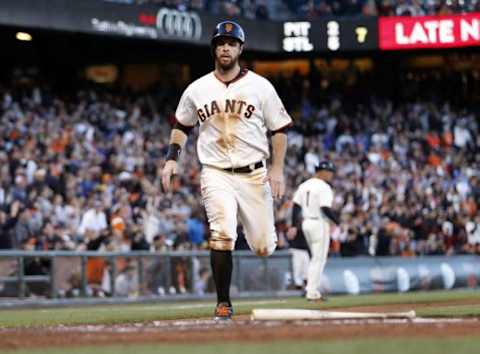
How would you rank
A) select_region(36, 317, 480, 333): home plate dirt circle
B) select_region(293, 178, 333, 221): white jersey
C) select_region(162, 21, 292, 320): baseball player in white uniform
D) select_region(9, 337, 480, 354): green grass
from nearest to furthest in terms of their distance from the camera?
select_region(9, 337, 480, 354): green grass → select_region(36, 317, 480, 333): home plate dirt circle → select_region(162, 21, 292, 320): baseball player in white uniform → select_region(293, 178, 333, 221): white jersey

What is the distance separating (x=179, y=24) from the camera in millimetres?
29156

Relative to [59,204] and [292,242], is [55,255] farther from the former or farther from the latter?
[292,242]

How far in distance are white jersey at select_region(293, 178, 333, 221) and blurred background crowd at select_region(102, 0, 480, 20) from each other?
14.2 meters

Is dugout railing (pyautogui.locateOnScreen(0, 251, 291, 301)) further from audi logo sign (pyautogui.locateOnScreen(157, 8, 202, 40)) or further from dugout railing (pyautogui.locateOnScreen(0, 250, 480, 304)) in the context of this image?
audi logo sign (pyautogui.locateOnScreen(157, 8, 202, 40))

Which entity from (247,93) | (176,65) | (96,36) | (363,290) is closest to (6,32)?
(96,36)

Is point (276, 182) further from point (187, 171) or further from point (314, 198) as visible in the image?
point (187, 171)

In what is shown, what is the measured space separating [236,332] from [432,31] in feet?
83.5

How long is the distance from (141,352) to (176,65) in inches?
1137

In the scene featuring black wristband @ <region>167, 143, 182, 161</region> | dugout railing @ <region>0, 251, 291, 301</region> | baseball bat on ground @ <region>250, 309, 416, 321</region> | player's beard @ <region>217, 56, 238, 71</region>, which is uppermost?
player's beard @ <region>217, 56, 238, 71</region>

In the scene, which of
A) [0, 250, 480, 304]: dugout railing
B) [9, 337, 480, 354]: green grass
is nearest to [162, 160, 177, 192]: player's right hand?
[9, 337, 480, 354]: green grass

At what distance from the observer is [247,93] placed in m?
9.42

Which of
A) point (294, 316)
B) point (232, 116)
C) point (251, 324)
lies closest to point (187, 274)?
point (232, 116)

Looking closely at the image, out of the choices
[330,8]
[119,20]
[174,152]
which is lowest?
[174,152]

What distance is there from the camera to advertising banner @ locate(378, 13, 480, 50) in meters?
31.8
